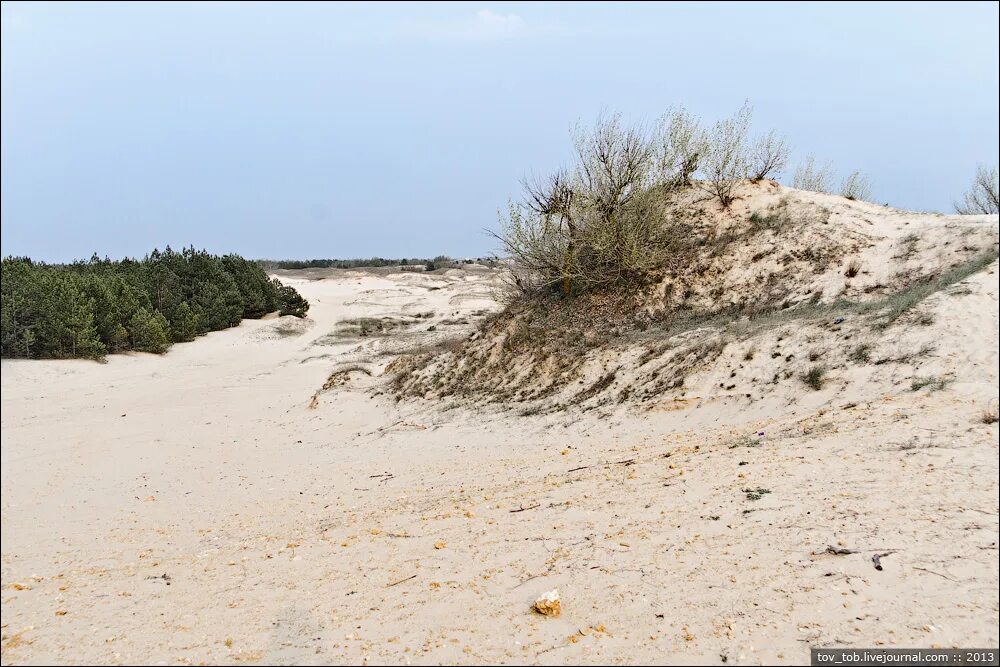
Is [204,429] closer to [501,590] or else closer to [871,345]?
[501,590]

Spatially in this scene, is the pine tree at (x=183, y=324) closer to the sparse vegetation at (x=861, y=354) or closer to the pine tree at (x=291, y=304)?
the pine tree at (x=291, y=304)

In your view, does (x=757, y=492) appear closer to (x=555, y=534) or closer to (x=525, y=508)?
(x=555, y=534)

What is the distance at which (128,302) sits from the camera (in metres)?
16.5

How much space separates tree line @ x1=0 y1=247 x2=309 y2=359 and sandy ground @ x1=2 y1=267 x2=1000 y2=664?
21.1ft

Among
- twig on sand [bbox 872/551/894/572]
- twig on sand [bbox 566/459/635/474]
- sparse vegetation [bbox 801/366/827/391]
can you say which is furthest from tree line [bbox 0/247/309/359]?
twig on sand [bbox 872/551/894/572]

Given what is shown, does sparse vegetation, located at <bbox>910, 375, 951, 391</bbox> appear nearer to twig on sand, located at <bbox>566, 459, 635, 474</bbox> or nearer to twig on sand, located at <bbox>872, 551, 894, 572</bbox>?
twig on sand, located at <bbox>566, 459, 635, 474</bbox>

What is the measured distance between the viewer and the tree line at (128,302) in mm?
13086

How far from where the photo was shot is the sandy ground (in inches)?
111

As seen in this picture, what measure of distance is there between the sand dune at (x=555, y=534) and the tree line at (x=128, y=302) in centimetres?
555

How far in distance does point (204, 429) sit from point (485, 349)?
498cm

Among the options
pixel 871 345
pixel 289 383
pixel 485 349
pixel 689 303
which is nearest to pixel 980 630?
pixel 871 345

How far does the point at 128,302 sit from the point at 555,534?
16477 mm

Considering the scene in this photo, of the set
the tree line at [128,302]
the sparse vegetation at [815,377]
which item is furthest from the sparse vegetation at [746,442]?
the tree line at [128,302]

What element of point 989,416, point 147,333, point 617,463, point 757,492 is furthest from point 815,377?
point 147,333
